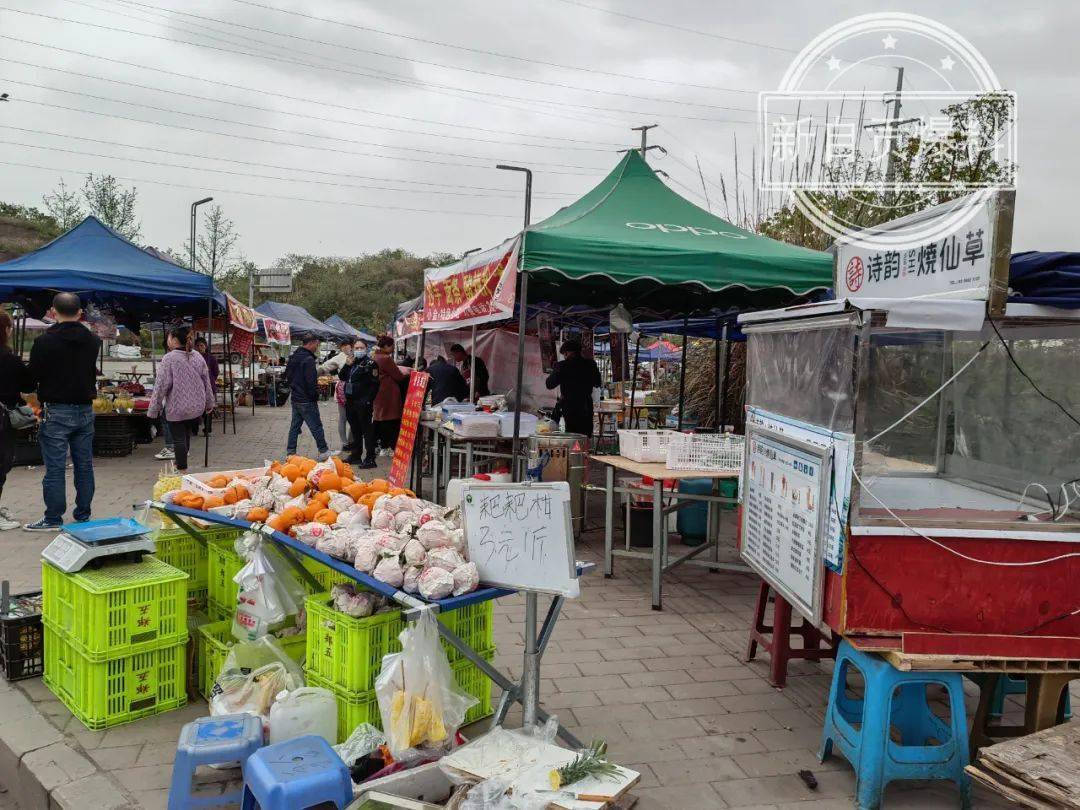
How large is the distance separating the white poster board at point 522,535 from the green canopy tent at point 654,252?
3180mm

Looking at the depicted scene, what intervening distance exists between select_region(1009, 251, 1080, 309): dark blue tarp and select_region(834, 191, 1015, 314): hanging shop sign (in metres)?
0.26

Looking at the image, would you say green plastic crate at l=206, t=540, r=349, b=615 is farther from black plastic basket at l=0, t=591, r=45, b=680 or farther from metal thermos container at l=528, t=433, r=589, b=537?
metal thermos container at l=528, t=433, r=589, b=537

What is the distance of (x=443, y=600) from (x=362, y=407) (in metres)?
9.37

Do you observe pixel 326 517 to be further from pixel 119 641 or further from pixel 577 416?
pixel 577 416

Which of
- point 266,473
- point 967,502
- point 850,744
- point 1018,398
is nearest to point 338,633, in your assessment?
point 266,473

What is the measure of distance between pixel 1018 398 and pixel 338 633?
3.57 meters

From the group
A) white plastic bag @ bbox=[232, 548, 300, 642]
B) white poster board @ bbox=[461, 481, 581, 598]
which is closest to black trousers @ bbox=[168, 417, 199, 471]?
white plastic bag @ bbox=[232, 548, 300, 642]

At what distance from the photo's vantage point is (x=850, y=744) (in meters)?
3.27

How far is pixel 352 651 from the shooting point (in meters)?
3.19

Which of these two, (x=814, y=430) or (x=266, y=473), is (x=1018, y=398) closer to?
(x=814, y=430)

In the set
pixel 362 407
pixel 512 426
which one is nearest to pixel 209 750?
pixel 512 426

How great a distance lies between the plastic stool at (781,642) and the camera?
13.9 feet

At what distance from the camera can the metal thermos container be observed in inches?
294

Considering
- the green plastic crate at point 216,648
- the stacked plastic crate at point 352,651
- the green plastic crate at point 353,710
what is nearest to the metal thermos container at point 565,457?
the green plastic crate at point 216,648
